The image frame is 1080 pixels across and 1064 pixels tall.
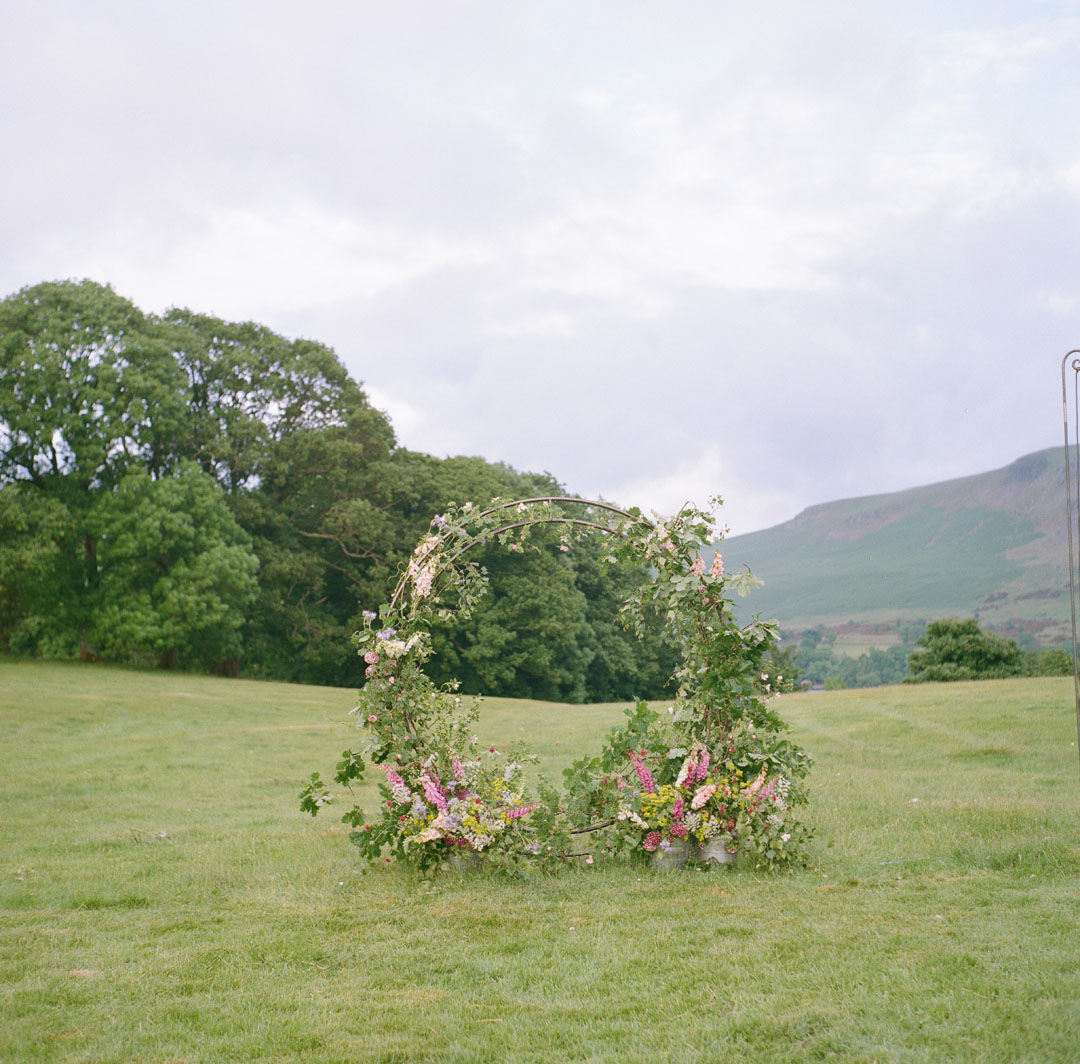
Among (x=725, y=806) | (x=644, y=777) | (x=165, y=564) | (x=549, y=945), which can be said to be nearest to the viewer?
(x=549, y=945)

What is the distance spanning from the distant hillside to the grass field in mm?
52266

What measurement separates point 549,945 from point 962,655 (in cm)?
2919

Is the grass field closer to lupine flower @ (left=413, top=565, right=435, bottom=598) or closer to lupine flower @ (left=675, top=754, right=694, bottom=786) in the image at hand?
lupine flower @ (left=675, top=754, right=694, bottom=786)

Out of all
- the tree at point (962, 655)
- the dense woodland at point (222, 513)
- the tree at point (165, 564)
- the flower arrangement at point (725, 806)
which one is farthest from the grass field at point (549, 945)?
the tree at point (962, 655)

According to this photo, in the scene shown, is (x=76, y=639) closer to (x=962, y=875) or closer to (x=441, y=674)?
(x=441, y=674)

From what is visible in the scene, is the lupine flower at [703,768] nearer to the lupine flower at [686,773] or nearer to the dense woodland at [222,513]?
the lupine flower at [686,773]

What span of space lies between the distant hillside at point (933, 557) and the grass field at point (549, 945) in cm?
5227

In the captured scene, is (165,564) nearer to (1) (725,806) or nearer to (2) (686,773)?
(2) (686,773)

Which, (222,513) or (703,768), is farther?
(222,513)

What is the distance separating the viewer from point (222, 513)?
30.0 meters

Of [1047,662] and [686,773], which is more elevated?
[686,773]

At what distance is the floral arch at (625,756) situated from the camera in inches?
259

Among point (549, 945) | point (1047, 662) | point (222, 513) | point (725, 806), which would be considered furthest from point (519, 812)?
point (1047, 662)

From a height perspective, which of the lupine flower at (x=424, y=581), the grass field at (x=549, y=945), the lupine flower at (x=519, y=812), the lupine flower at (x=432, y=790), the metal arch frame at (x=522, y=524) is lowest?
the grass field at (x=549, y=945)
